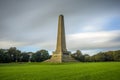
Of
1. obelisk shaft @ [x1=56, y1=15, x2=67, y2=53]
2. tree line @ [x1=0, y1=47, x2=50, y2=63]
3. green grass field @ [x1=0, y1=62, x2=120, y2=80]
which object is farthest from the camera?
tree line @ [x1=0, y1=47, x2=50, y2=63]

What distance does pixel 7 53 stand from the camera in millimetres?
71938

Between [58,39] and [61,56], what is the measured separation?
751 centimetres

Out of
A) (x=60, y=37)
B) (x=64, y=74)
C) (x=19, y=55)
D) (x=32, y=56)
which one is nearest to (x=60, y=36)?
(x=60, y=37)

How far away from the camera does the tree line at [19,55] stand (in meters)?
68.4

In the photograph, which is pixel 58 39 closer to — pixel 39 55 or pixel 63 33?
pixel 63 33

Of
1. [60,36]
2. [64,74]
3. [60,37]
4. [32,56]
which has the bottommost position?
[64,74]

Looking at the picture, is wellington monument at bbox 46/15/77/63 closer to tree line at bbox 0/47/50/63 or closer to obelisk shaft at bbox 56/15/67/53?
obelisk shaft at bbox 56/15/67/53

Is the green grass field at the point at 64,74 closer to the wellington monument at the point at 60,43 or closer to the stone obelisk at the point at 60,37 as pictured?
the wellington monument at the point at 60,43

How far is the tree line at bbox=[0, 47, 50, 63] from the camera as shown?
68387 mm

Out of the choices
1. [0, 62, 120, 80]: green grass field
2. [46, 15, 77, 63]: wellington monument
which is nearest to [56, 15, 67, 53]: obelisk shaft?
[46, 15, 77, 63]: wellington monument

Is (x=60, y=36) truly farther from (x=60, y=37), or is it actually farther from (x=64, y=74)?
(x=64, y=74)

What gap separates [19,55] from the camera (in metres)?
75.1

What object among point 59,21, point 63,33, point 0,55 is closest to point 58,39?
point 63,33

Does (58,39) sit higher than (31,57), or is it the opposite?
(58,39)
